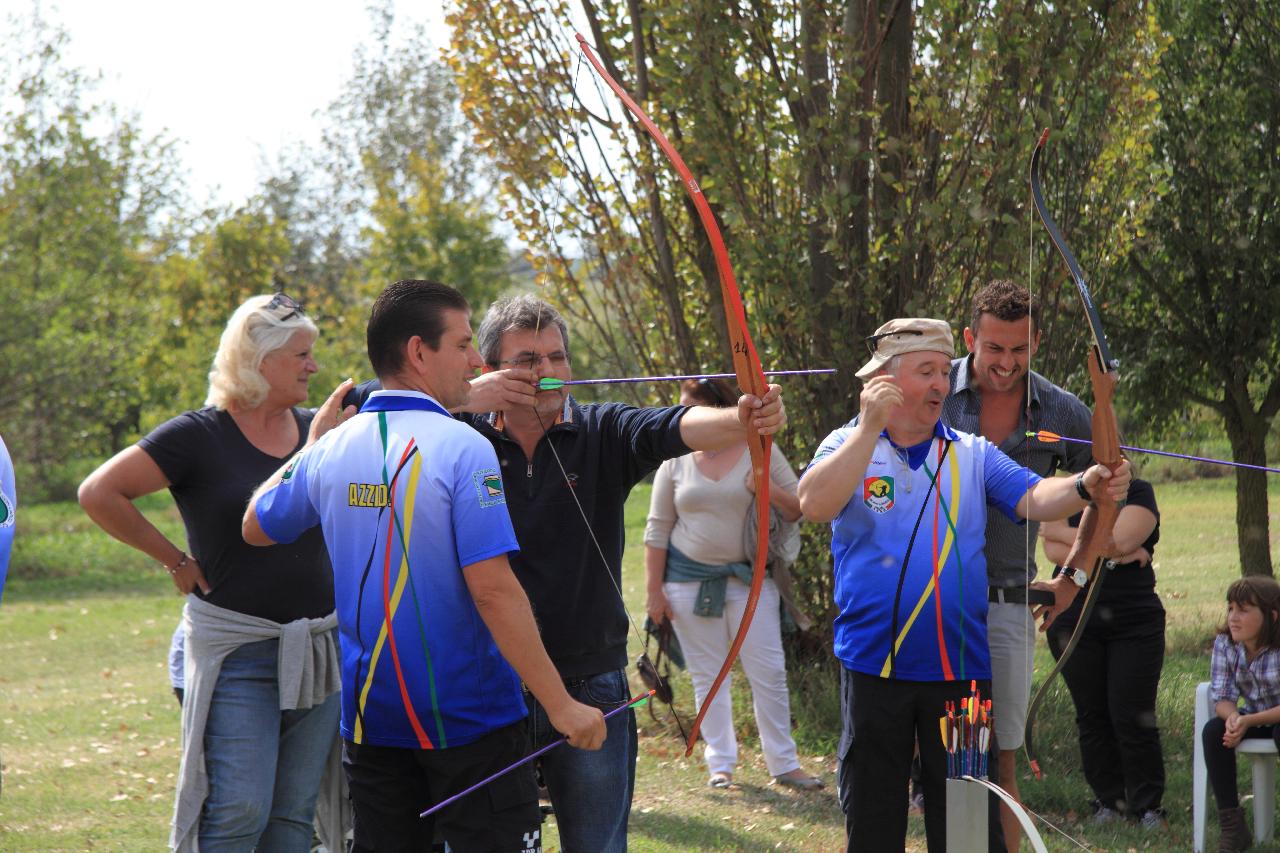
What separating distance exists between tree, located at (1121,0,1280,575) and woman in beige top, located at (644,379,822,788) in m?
3.37

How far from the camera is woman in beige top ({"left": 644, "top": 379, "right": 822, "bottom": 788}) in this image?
574 cm

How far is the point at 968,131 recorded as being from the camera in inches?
220

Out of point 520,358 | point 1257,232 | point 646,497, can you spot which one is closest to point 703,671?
point 520,358

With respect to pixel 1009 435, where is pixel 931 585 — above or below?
below

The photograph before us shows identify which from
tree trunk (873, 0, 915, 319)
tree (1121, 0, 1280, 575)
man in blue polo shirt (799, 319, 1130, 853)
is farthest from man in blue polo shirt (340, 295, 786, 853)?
tree (1121, 0, 1280, 575)

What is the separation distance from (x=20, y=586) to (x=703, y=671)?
43.1 feet

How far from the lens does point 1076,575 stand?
139 inches

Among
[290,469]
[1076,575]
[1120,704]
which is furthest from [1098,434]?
[1120,704]

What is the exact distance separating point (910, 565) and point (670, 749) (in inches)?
144

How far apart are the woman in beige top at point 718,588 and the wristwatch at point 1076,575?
2135 millimetres

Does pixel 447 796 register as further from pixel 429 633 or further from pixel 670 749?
pixel 670 749

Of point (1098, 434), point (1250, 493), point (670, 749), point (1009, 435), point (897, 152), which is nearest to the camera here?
point (1098, 434)

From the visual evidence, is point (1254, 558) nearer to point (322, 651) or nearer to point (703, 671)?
point (703, 671)

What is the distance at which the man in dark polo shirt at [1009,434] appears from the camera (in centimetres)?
375
